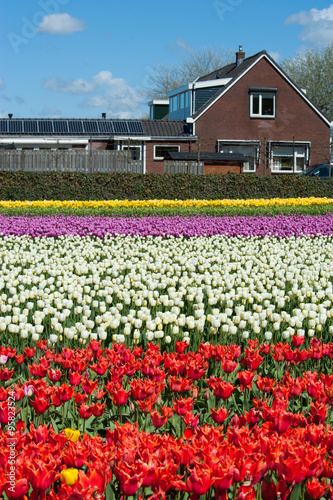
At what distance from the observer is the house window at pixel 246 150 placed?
38250 mm

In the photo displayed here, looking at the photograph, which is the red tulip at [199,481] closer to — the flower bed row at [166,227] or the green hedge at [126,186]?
the flower bed row at [166,227]

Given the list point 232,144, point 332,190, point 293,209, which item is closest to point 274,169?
point 232,144

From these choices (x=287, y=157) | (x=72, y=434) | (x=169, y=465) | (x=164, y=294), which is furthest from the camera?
(x=287, y=157)

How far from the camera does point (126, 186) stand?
73.7ft

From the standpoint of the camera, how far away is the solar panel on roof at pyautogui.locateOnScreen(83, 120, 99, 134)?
37688mm

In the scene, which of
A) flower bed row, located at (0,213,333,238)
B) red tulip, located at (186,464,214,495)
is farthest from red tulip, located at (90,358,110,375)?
flower bed row, located at (0,213,333,238)

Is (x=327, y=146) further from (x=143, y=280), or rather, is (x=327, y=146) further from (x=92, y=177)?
(x=143, y=280)

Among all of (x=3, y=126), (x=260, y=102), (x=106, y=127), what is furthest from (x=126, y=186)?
(x=260, y=102)

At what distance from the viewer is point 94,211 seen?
1628cm

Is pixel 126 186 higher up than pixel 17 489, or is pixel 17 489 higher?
pixel 126 186

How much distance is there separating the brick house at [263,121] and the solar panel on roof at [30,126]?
9.41 meters

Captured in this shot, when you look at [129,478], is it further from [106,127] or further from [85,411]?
[106,127]

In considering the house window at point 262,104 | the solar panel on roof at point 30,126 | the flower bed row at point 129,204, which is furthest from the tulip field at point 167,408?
the house window at point 262,104

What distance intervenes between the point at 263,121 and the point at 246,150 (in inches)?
82.9
